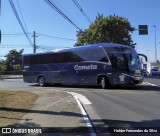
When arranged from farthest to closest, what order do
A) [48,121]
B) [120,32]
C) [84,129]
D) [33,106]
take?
[120,32]
[33,106]
[48,121]
[84,129]

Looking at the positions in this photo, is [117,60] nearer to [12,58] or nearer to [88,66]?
[88,66]

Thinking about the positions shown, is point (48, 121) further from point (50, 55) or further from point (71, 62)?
point (50, 55)

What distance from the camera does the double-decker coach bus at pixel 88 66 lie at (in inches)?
1068

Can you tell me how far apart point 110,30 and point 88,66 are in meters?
25.7

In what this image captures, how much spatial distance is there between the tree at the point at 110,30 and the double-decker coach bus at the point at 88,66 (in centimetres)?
2019

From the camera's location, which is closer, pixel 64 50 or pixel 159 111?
pixel 159 111

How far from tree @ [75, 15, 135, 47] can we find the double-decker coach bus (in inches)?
795

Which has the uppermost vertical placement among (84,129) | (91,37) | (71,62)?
(91,37)

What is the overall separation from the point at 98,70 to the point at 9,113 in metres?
15.3

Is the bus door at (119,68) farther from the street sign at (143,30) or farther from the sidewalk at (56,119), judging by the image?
the street sign at (143,30)

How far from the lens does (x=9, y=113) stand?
44.4 feet

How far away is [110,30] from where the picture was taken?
53.9 meters

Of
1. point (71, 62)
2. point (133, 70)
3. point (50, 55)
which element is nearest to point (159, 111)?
point (133, 70)

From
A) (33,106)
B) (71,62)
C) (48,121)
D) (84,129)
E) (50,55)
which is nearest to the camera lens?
(84,129)
